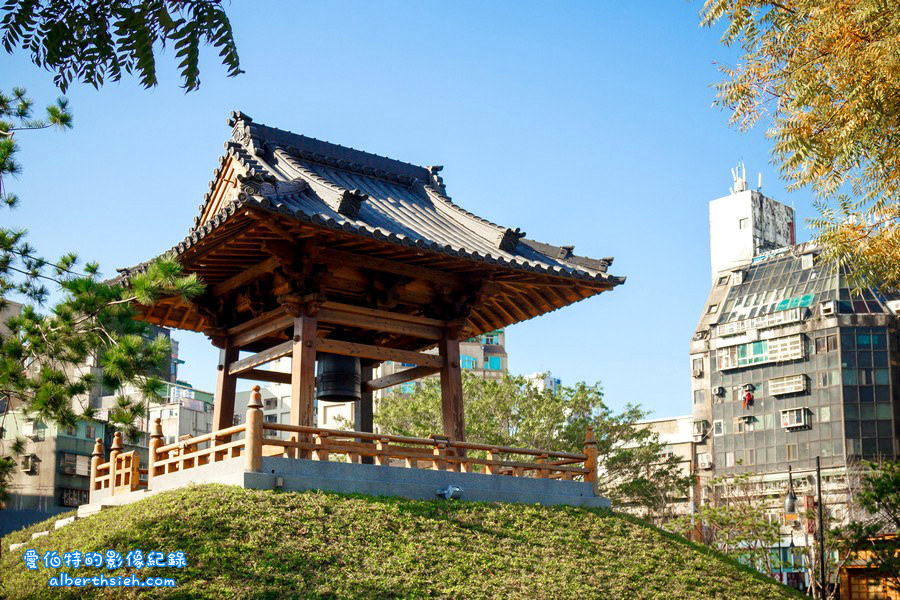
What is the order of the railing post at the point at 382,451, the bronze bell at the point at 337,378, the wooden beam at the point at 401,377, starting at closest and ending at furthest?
the railing post at the point at 382,451 → the bronze bell at the point at 337,378 → the wooden beam at the point at 401,377

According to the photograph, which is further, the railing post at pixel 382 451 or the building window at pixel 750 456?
the building window at pixel 750 456

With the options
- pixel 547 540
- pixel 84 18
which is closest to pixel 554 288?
pixel 547 540

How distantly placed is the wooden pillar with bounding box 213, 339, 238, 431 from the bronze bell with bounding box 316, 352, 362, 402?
5.15 feet

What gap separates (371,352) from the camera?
15.2 meters

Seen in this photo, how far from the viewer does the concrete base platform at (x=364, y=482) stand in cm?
1326

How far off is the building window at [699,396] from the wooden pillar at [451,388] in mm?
43742

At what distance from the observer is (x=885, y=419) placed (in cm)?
4900

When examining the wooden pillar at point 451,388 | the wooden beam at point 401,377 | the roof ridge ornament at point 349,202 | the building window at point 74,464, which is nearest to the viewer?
the roof ridge ornament at point 349,202

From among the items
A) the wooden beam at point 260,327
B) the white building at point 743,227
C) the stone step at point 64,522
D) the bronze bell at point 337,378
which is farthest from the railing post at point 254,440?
the white building at point 743,227

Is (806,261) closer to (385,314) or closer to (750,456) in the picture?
(750,456)

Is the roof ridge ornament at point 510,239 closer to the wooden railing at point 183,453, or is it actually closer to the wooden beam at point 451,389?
the wooden beam at point 451,389

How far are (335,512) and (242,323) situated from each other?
4.59 meters

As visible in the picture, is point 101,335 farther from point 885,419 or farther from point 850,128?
point 885,419

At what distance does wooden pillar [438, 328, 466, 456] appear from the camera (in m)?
15.8
